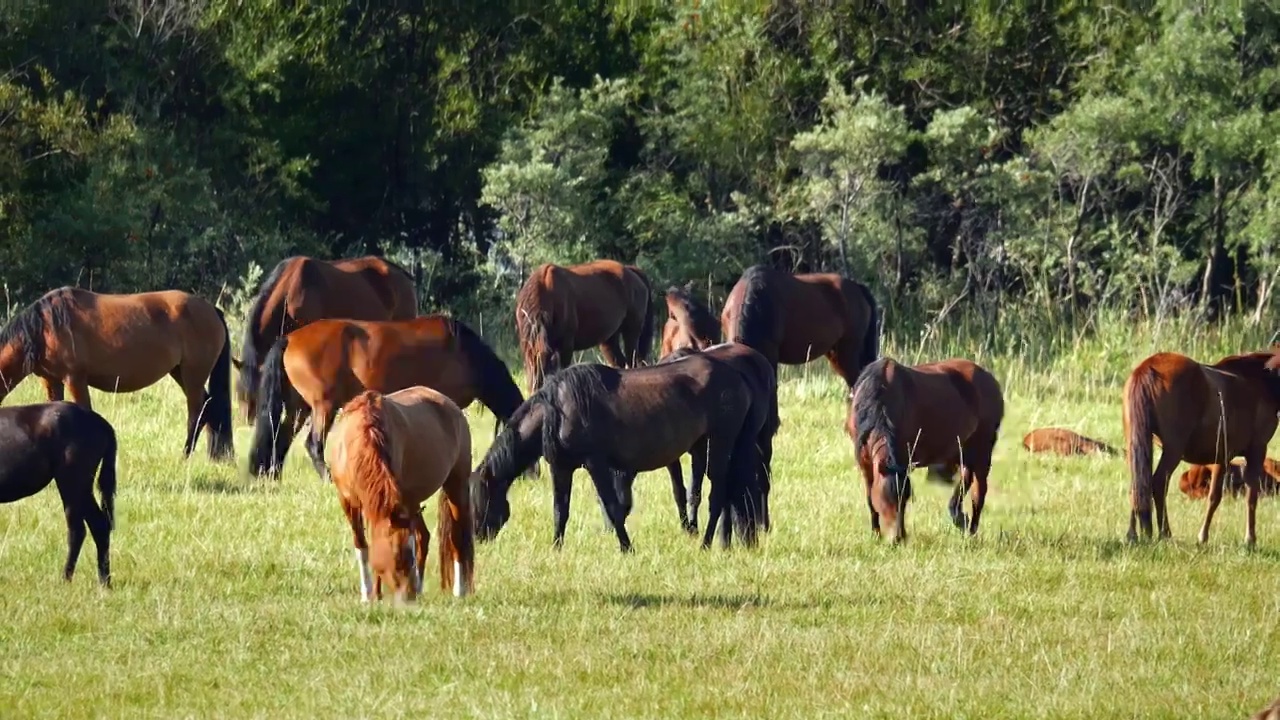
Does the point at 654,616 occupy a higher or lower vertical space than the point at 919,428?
lower

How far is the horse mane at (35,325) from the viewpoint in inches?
523

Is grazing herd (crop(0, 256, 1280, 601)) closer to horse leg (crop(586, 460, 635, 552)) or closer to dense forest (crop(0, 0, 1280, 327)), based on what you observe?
horse leg (crop(586, 460, 635, 552))

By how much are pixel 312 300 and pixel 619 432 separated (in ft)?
18.7

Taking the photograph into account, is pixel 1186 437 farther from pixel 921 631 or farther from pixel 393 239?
pixel 393 239

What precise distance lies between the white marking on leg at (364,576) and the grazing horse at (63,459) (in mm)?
1372

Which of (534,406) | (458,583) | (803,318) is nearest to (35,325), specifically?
(534,406)

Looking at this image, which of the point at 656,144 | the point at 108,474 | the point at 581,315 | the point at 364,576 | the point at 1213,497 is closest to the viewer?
the point at 364,576

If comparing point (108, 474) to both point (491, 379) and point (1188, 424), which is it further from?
point (1188, 424)

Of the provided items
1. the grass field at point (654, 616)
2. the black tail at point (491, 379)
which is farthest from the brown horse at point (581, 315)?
the black tail at point (491, 379)

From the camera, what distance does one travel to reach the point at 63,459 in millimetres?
9000

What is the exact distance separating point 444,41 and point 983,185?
886 cm

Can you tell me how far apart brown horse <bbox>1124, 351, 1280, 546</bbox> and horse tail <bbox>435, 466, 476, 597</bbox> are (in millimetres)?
4362

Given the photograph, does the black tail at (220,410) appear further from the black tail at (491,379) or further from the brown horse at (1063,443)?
the brown horse at (1063,443)

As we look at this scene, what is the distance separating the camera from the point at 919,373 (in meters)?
11.4
